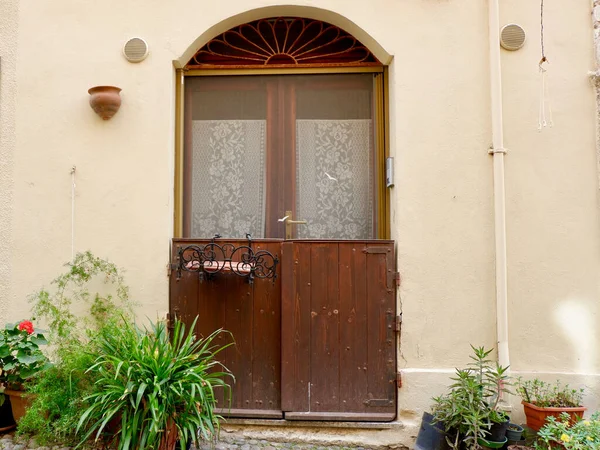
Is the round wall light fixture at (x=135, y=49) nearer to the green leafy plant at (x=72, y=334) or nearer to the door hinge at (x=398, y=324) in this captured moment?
the green leafy plant at (x=72, y=334)

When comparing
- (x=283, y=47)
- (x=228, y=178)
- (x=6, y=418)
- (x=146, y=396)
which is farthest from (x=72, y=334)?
(x=283, y=47)

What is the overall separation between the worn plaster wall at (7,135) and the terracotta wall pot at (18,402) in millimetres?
681

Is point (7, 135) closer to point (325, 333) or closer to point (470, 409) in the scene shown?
point (325, 333)

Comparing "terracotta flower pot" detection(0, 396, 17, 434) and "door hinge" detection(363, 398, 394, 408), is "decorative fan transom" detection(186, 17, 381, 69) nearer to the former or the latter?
"door hinge" detection(363, 398, 394, 408)

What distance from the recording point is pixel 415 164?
427 cm

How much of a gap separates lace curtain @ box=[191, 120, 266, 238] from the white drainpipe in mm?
1915

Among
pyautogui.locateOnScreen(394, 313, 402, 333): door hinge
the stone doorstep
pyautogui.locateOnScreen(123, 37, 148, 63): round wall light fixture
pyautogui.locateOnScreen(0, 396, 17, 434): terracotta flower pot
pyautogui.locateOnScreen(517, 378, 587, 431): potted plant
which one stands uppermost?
pyautogui.locateOnScreen(123, 37, 148, 63): round wall light fixture

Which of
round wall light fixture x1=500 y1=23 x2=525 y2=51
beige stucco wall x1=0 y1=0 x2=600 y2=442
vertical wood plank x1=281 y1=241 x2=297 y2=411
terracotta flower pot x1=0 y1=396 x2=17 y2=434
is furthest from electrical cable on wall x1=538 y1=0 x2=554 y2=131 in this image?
terracotta flower pot x1=0 y1=396 x2=17 y2=434

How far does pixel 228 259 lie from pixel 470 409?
6.81ft

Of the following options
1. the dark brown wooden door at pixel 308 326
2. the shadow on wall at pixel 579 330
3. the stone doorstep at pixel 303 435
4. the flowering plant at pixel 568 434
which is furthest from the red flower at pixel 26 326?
the shadow on wall at pixel 579 330

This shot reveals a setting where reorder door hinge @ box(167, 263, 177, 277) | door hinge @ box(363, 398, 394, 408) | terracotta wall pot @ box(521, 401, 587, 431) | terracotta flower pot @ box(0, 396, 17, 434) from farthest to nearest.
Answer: door hinge @ box(167, 263, 177, 277) < door hinge @ box(363, 398, 394, 408) < terracotta flower pot @ box(0, 396, 17, 434) < terracotta wall pot @ box(521, 401, 587, 431)

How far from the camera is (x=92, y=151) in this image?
437cm

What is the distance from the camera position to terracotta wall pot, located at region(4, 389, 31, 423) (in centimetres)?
384

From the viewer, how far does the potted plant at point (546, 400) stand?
3.79m
